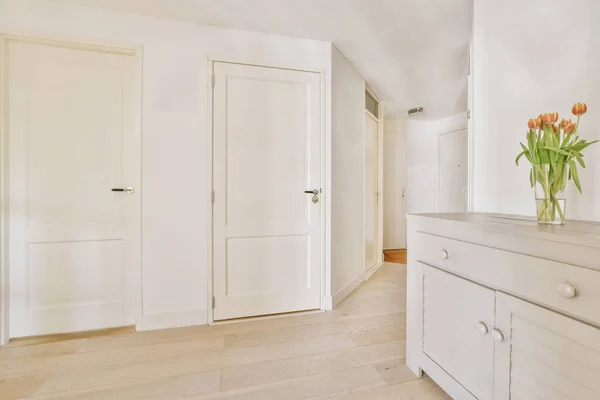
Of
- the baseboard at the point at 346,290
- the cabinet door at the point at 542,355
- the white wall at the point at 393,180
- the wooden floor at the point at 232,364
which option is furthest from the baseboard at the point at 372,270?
the cabinet door at the point at 542,355

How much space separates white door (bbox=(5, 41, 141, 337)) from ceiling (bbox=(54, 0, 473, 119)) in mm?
535

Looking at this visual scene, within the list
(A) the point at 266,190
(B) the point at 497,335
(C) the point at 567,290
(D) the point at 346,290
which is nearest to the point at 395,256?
(D) the point at 346,290

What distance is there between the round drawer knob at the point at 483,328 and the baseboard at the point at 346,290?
1.41 m

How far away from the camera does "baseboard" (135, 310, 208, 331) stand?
199cm

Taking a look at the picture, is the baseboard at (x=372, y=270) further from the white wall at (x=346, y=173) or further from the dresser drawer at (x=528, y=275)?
the dresser drawer at (x=528, y=275)

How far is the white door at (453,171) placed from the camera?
4.13 metres

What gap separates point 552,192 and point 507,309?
0.52m

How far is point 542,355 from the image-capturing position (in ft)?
2.84

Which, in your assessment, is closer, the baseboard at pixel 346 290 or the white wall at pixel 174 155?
the white wall at pixel 174 155

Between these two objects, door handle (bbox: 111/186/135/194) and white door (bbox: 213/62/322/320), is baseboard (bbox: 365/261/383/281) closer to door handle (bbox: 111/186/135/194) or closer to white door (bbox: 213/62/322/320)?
white door (bbox: 213/62/322/320)

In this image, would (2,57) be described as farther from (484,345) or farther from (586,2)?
(586,2)

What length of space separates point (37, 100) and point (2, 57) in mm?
303

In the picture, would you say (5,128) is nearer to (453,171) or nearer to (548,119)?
(548,119)

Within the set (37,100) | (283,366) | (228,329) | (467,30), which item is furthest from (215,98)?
(467,30)
